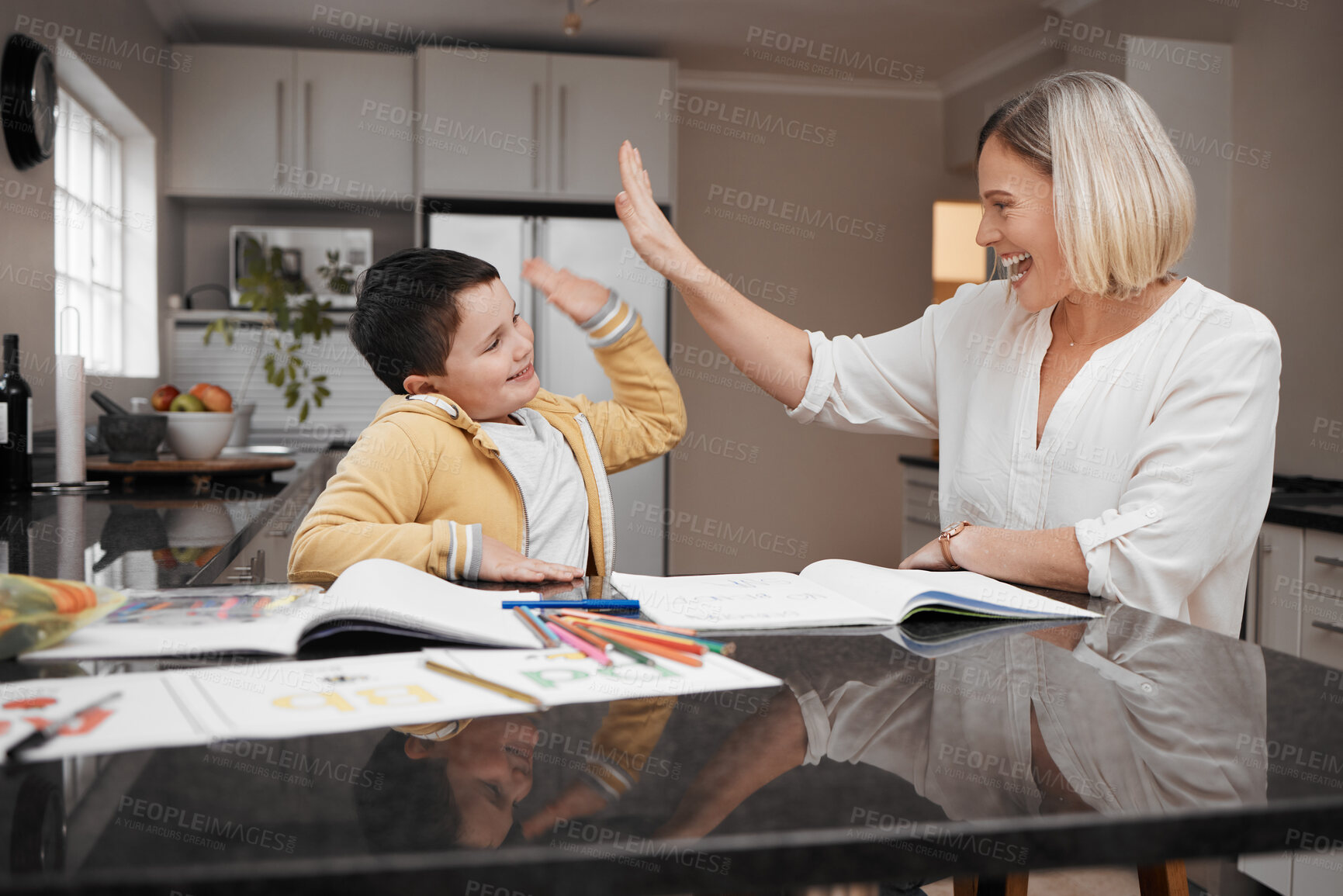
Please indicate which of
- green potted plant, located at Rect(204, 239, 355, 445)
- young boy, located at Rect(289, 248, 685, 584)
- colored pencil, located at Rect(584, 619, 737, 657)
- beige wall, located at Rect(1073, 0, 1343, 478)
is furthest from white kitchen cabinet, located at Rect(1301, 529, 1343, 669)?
green potted plant, located at Rect(204, 239, 355, 445)

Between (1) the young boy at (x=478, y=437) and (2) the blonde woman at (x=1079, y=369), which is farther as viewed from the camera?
(2) the blonde woman at (x=1079, y=369)

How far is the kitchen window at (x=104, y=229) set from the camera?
298cm

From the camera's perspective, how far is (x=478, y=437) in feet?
3.66

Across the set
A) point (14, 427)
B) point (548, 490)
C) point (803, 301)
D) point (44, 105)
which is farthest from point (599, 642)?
point (803, 301)

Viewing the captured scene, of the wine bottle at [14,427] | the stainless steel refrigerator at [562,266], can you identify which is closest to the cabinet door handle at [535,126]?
the stainless steel refrigerator at [562,266]

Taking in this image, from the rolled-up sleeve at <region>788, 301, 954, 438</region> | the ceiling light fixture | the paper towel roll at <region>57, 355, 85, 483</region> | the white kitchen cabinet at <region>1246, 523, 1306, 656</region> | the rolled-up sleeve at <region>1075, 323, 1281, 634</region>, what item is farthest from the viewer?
the ceiling light fixture

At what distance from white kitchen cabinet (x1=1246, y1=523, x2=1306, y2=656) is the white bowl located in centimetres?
237

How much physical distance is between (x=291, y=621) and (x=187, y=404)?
1.82m

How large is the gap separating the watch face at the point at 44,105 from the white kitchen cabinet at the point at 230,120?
1.48 metres

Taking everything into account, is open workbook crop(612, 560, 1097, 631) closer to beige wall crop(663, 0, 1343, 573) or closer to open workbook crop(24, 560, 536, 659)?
open workbook crop(24, 560, 536, 659)

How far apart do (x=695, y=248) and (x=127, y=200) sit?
250 centimetres

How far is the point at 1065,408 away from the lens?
126 cm

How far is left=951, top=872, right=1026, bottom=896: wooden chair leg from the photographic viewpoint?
3.45ft

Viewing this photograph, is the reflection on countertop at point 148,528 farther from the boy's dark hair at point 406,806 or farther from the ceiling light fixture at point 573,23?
the ceiling light fixture at point 573,23
